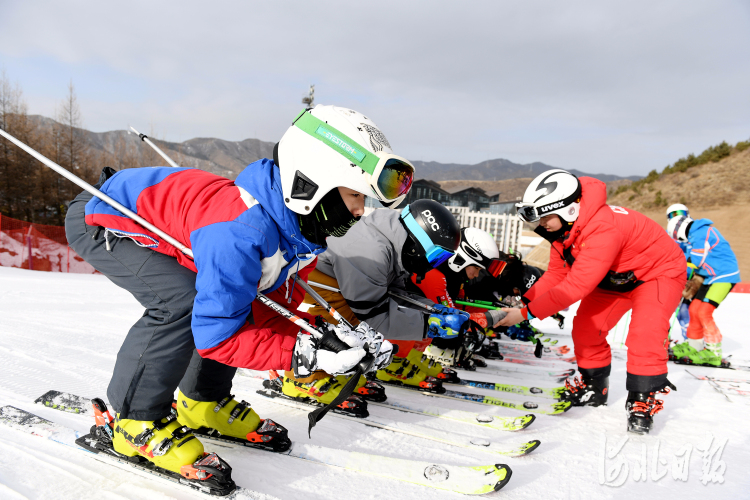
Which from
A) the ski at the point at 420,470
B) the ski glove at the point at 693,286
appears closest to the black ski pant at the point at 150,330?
the ski at the point at 420,470

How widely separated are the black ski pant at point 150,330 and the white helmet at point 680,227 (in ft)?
25.0

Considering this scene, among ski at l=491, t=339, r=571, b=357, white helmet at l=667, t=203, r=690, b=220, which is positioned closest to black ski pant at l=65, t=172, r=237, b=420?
ski at l=491, t=339, r=571, b=357

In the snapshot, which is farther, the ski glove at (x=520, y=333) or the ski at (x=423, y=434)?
the ski glove at (x=520, y=333)

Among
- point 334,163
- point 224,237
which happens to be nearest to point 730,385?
point 334,163

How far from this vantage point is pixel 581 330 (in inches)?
142

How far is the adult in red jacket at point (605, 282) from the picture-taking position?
3053 mm

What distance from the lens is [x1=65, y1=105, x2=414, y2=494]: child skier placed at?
1.73 metres

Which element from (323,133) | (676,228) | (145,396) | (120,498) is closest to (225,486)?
(120,498)

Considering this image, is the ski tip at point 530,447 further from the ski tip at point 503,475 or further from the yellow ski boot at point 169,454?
the yellow ski boot at point 169,454

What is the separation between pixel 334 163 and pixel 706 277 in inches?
284

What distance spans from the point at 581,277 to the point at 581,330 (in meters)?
0.71

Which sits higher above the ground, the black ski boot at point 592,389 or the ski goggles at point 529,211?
the ski goggles at point 529,211

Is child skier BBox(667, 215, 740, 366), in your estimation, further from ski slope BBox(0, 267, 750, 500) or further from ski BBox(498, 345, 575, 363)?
ski slope BBox(0, 267, 750, 500)

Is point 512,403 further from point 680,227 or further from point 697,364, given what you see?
point 680,227
